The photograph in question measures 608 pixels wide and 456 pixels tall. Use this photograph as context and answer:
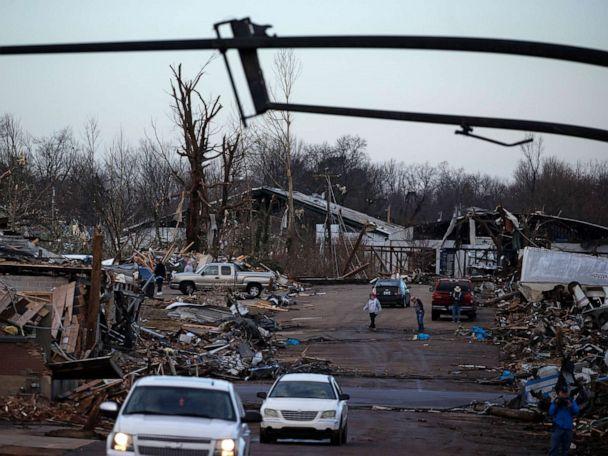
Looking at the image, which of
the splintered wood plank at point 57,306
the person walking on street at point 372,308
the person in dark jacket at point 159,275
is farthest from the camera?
the person in dark jacket at point 159,275

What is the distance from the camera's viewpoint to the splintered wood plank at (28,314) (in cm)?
2450

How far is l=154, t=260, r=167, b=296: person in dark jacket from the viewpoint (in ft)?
182

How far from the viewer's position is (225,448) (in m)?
12.2

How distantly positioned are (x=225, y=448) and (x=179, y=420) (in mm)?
766

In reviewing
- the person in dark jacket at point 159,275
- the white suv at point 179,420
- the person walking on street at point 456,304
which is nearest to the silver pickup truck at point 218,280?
the person in dark jacket at point 159,275

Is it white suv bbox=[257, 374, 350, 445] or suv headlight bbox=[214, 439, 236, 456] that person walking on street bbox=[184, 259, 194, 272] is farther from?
suv headlight bbox=[214, 439, 236, 456]

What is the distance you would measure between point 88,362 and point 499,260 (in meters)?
51.0

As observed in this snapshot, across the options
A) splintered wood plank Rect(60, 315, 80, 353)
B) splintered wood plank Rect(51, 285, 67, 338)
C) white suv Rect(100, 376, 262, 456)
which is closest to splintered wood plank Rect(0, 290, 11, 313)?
splintered wood plank Rect(51, 285, 67, 338)

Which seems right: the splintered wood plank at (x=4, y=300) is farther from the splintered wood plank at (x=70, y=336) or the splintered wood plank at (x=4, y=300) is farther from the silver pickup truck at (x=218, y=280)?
the silver pickup truck at (x=218, y=280)

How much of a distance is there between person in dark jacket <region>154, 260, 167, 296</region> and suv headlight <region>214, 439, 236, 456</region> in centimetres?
4246

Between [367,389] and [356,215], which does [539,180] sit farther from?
[367,389]

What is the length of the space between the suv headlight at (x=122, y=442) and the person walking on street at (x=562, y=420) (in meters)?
7.42

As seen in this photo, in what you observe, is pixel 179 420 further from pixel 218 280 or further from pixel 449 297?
pixel 218 280

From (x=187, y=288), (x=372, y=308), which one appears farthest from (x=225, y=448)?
(x=187, y=288)
